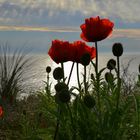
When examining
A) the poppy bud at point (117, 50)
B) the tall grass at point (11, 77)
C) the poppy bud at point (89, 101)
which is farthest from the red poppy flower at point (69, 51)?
the tall grass at point (11, 77)

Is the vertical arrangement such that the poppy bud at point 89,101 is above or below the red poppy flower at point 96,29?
below

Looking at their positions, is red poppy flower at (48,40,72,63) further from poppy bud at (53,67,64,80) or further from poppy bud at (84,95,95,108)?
poppy bud at (84,95,95,108)

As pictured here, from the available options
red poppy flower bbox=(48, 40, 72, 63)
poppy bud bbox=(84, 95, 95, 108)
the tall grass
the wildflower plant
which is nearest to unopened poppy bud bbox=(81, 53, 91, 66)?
the wildflower plant

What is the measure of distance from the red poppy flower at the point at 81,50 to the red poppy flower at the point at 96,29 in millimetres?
55

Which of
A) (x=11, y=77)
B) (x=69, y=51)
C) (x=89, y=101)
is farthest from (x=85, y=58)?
(x=11, y=77)

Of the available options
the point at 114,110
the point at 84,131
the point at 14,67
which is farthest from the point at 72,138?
the point at 14,67

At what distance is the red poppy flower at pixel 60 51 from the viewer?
2.92m

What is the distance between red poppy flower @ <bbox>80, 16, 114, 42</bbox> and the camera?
113 inches

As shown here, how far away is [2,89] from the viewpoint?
8.43 m

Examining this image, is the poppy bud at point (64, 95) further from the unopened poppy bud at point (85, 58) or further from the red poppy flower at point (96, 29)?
the red poppy flower at point (96, 29)

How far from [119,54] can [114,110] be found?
1.14 ft

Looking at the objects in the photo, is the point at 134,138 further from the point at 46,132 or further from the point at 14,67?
the point at 14,67

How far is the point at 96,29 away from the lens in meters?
2.88

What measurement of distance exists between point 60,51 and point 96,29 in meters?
0.27
